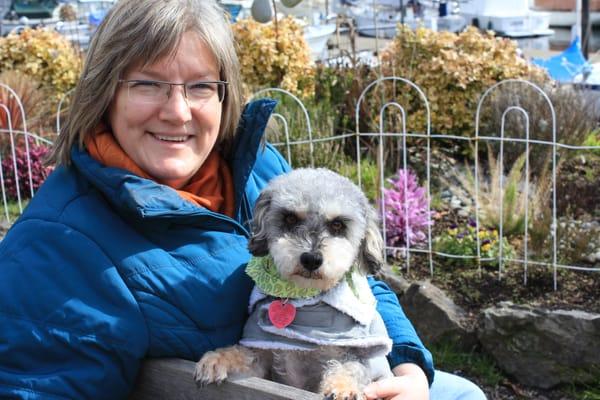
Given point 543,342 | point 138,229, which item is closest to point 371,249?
point 138,229

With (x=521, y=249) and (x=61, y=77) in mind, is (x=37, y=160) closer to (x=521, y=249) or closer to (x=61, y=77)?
(x=61, y=77)

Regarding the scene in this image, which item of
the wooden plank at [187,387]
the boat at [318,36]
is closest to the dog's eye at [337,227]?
the wooden plank at [187,387]

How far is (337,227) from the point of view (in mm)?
2164

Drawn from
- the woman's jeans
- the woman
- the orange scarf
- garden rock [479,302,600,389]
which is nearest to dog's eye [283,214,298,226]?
the woman

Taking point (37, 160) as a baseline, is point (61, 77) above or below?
above

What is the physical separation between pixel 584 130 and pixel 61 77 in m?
5.83

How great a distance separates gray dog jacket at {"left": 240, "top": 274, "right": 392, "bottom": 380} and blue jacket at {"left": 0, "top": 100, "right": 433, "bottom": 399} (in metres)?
0.10

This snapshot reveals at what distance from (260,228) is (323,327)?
13.3 inches

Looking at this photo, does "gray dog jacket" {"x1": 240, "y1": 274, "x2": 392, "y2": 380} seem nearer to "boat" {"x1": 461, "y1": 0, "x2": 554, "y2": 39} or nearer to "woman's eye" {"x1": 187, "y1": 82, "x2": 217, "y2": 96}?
"woman's eye" {"x1": 187, "y1": 82, "x2": 217, "y2": 96}

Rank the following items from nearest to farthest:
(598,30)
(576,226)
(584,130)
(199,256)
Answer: (199,256) → (576,226) → (584,130) → (598,30)

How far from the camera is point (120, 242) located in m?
2.06

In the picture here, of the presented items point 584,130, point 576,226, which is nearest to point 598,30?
point 584,130

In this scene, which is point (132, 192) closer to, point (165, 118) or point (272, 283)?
point (165, 118)

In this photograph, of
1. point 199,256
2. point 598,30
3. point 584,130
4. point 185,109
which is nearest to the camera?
point 199,256
